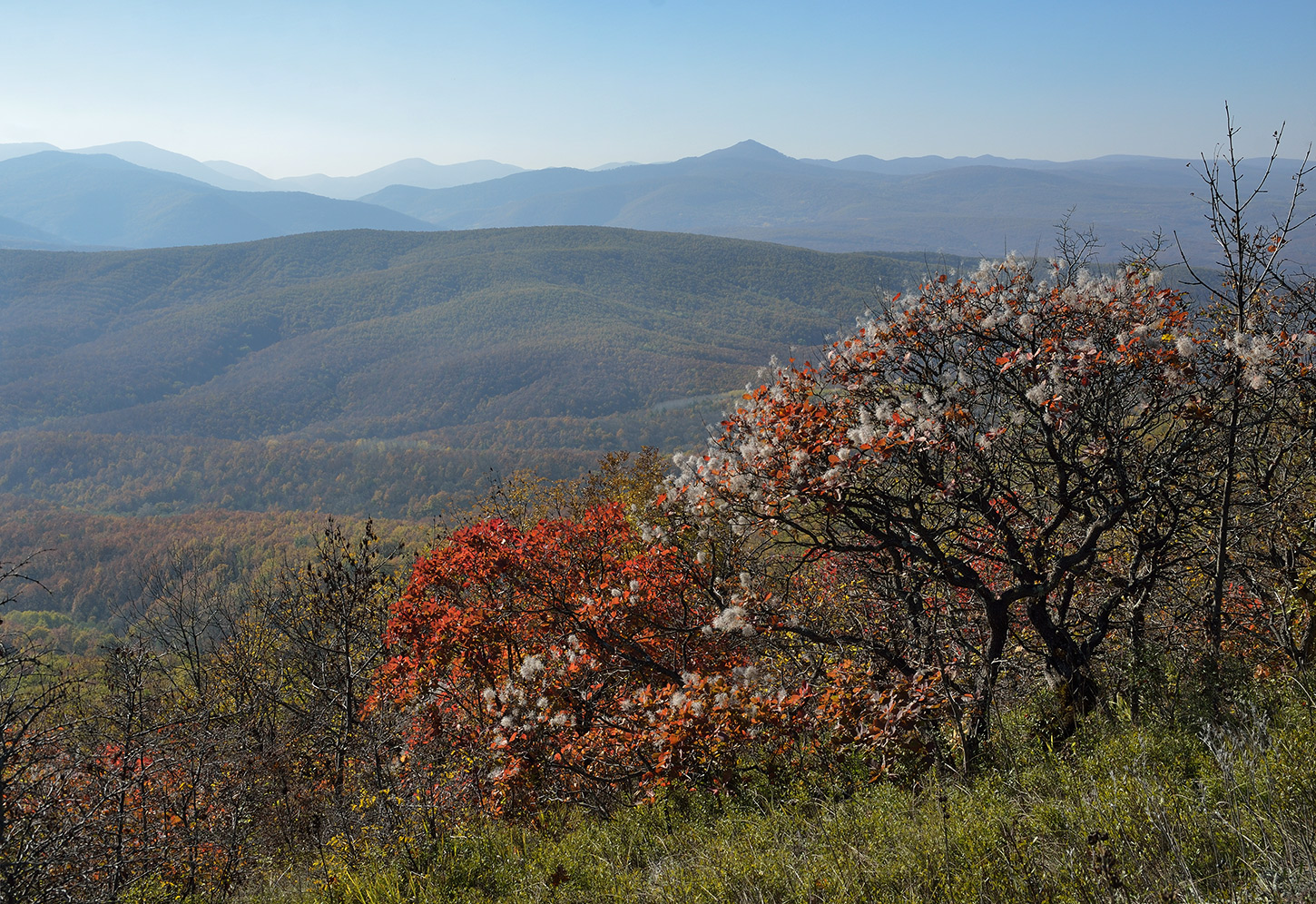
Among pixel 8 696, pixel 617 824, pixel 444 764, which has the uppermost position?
pixel 8 696

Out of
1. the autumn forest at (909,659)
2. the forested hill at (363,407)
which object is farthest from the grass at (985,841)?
the forested hill at (363,407)

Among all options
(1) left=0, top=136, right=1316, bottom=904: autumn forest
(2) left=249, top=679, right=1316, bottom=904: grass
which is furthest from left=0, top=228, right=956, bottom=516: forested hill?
(2) left=249, top=679, right=1316, bottom=904: grass

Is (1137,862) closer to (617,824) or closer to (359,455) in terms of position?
(617,824)

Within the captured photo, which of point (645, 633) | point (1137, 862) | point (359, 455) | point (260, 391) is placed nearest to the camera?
point (1137, 862)

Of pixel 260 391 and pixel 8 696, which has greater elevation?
pixel 8 696

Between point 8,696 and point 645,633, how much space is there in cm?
578

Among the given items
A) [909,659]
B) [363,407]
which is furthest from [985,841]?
[363,407]

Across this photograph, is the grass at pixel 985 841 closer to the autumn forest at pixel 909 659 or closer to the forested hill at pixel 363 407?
the autumn forest at pixel 909 659

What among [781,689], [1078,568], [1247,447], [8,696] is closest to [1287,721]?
[1078,568]

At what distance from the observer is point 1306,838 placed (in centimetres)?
274

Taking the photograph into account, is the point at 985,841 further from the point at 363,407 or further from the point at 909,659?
the point at 363,407

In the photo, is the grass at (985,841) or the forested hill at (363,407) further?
the forested hill at (363,407)

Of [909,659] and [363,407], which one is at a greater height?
[909,659]

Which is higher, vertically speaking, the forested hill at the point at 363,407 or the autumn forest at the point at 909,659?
the autumn forest at the point at 909,659
